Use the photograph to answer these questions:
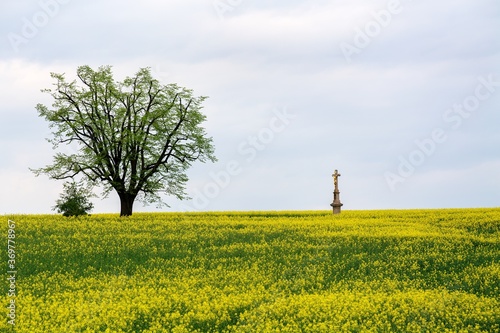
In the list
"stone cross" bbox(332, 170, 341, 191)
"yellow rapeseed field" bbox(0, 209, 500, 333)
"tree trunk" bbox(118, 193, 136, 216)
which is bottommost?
"yellow rapeseed field" bbox(0, 209, 500, 333)

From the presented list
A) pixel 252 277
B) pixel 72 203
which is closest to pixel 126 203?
pixel 72 203

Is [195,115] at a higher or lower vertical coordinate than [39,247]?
higher

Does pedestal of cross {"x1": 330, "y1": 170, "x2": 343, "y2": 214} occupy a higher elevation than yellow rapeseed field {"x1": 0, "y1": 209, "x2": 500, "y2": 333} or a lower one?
higher

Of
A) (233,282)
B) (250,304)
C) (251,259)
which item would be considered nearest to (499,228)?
(251,259)

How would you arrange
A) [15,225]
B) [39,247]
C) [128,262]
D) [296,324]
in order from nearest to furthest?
1. [296,324]
2. [128,262]
3. [39,247]
4. [15,225]

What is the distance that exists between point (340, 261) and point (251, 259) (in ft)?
12.8

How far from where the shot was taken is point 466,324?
16609 millimetres

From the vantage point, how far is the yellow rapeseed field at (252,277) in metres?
16.3

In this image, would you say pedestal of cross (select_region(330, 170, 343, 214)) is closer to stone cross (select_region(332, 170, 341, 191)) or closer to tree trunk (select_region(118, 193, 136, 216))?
stone cross (select_region(332, 170, 341, 191))

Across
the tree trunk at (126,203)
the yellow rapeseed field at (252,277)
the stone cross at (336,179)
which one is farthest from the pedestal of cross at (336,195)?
the tree trunk at (126,203)

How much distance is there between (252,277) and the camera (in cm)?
2253

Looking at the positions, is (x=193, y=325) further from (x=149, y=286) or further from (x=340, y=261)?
(x=340, y=261)

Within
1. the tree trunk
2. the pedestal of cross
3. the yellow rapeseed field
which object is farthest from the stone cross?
the tree trunk

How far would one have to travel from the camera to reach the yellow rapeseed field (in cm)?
1634
